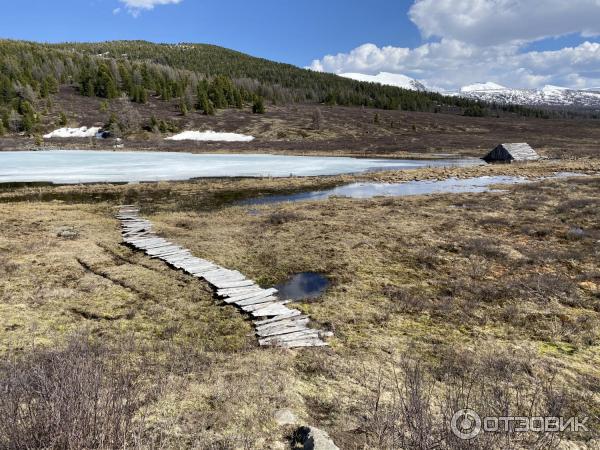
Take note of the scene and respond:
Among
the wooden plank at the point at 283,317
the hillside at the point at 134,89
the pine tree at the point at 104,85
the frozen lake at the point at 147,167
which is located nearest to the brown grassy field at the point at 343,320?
the wooden plank at the point at 283,317

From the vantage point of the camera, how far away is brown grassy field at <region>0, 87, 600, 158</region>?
69188 millimetres

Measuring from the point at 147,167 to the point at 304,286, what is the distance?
3927cm

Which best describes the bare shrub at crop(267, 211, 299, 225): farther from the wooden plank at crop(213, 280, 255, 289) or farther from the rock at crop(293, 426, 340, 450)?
the rock at crop(293, 426, 340, 450)

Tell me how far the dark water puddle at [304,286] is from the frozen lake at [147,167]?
28041 millimetres

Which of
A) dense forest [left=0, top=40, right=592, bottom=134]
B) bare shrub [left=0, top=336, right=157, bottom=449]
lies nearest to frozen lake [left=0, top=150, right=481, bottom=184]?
bare shrub [left=0, top=336, right=157, bottom=449]

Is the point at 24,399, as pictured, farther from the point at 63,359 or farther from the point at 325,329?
the point at 325,329

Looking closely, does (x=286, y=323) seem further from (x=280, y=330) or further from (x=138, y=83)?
(x=138, y=83)

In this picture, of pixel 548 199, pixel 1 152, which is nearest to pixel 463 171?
pixel 548 199

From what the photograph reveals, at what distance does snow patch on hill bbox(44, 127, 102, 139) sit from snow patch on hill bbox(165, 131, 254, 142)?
57.3 feet

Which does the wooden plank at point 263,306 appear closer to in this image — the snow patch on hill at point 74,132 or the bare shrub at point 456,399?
the bare shrub at point 456,399

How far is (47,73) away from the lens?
450 ft

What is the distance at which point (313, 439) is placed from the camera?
5.07 metres

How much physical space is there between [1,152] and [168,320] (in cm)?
6778

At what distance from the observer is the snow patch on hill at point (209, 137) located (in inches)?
3297
